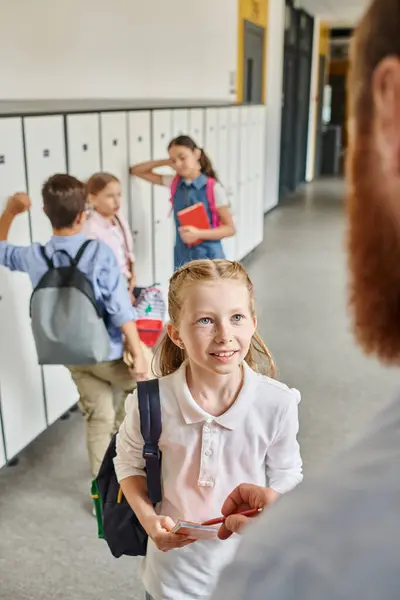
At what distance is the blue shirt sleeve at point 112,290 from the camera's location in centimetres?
244

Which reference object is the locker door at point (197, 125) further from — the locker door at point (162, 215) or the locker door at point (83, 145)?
the locker door at point (83, 145)

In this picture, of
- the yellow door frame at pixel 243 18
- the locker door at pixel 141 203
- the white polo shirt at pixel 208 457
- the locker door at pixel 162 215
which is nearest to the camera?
the white polo shirt at pixel 208 457

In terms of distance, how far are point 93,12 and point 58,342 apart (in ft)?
8.88

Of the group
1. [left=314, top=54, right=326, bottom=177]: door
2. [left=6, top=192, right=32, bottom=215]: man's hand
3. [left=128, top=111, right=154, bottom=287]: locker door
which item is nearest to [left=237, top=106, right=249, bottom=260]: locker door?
[left=128, top=111, right=154, bottom=287]: locker door

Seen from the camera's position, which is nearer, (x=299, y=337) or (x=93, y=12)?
(x=93, y=12)

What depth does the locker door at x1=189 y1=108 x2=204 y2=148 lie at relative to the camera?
4839mm

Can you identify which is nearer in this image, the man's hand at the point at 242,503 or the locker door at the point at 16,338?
the man's hand at the point at 242,503

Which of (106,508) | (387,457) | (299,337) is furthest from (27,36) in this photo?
(387,457)

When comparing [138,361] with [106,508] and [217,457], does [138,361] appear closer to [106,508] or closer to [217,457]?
[106,508]

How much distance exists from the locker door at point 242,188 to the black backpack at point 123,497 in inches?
196

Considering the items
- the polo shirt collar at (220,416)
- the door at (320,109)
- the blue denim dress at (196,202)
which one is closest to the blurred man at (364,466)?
the polo shirt collar at (220,416)

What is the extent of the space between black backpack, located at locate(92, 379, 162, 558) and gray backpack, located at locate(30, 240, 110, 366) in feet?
2.68

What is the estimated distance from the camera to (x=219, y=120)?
18.0 feet

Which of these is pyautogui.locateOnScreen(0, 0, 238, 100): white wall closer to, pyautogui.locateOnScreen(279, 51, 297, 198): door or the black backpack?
the black backpack
